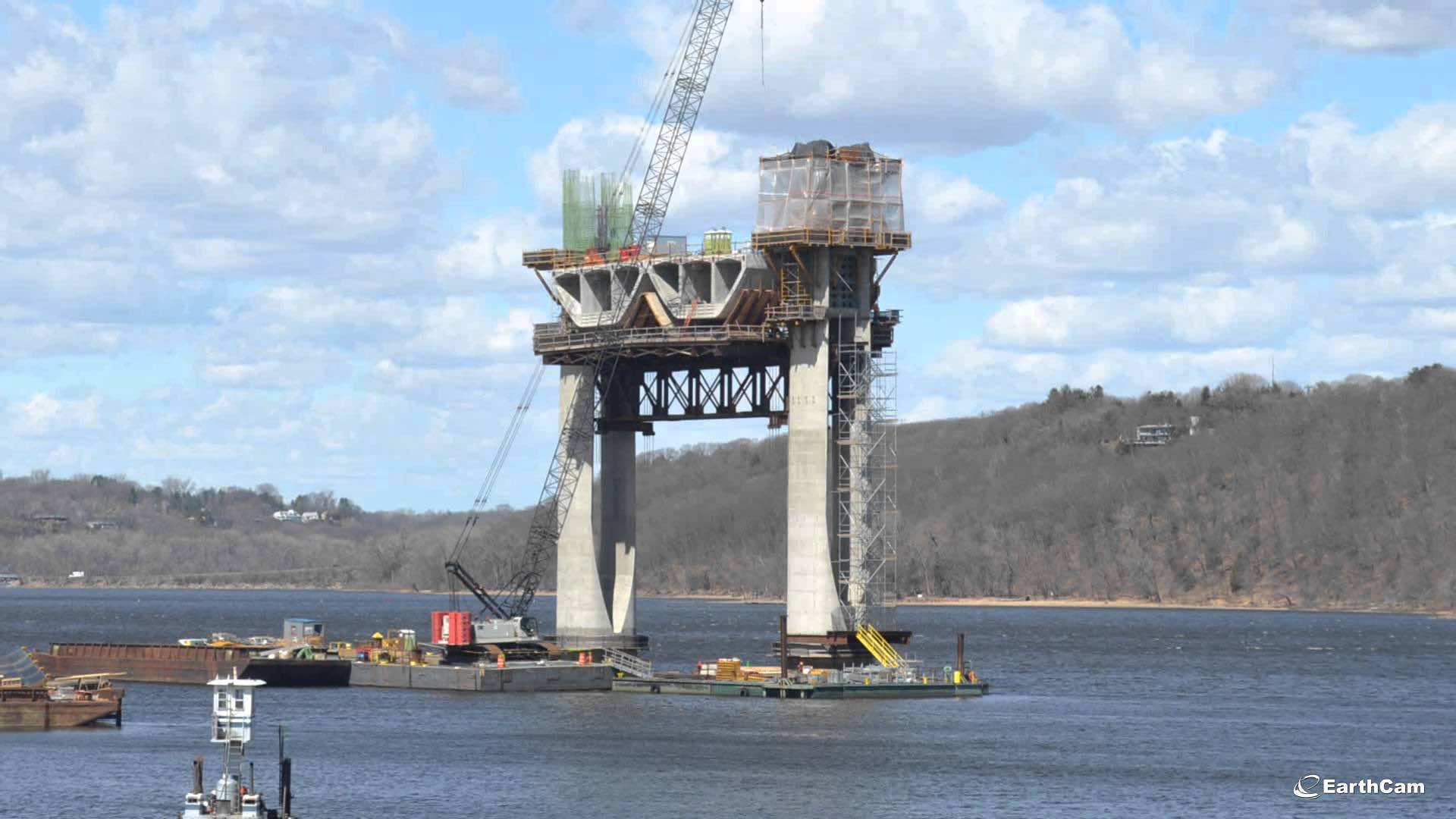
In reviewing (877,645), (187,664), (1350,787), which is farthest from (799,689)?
(187,664)

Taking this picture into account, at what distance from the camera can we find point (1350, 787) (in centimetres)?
8575

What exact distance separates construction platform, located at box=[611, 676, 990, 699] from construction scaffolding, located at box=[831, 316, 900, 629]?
4196 mm

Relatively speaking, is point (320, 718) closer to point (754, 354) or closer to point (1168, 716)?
point (754, 354)

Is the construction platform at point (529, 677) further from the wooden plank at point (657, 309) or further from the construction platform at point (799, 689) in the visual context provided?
the wooden plank at point (657, 309)

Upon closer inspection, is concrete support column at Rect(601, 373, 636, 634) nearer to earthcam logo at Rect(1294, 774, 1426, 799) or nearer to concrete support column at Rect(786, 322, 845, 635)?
concrete support column at Rect(786, 322, 845, 635)

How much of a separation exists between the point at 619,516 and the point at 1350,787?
56.5m

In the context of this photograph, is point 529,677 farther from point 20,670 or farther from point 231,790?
point 231,790

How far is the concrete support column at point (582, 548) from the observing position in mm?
131375

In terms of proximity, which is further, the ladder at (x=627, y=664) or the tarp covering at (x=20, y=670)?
the ladder at (x=627, y=664)

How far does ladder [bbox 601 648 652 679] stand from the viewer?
12194 cm

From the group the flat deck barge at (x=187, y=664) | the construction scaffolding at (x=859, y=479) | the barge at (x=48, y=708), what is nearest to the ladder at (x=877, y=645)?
the construction scaffolding at (x=859, y=479)

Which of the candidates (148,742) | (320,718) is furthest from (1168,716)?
(148,742)

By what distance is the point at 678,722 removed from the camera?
343 ft

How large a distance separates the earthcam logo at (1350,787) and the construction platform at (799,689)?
2879 centimetres
